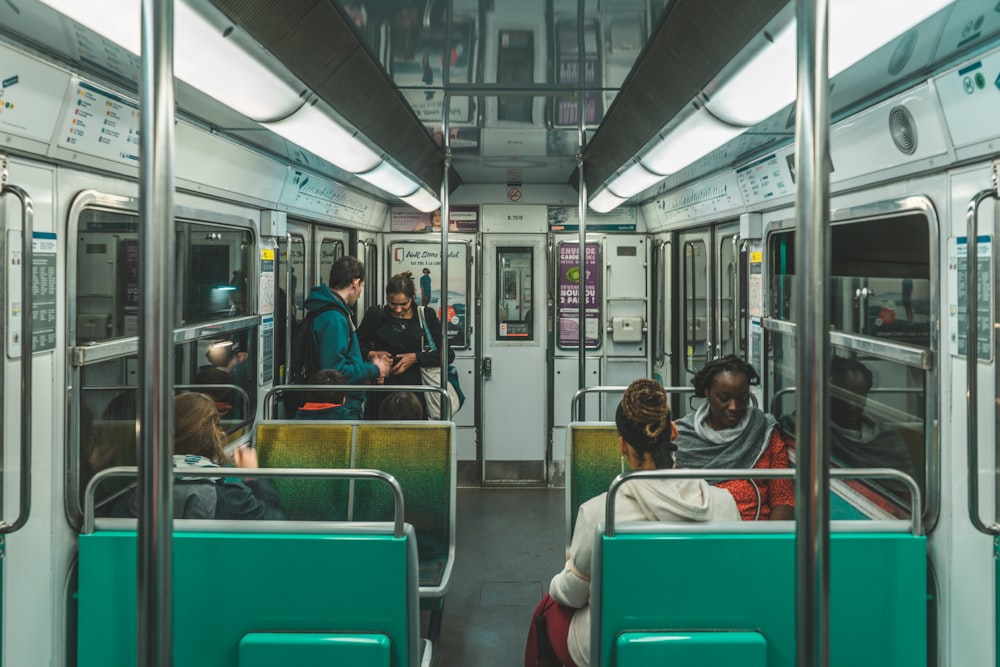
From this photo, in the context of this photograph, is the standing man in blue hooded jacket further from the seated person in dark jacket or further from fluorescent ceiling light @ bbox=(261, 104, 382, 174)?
the seated person in dark jacket

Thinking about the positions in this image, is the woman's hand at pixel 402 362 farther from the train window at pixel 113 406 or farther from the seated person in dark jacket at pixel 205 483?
the seated person in dark jacket at pixel 205 483

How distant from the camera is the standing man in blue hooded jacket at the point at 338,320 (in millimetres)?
4867

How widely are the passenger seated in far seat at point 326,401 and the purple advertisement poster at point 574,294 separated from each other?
3.34 metres

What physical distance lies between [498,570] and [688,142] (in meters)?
3.24

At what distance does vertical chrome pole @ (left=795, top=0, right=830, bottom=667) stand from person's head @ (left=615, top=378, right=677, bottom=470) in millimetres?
1326

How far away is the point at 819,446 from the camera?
55.0 inches

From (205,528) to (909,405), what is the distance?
2714mm

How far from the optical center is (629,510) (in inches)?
102

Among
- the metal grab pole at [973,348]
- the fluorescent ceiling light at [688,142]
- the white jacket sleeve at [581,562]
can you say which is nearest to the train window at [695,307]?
the fluorescent ceiling light at [688,142]

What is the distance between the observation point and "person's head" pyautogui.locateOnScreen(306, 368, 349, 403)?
479cm

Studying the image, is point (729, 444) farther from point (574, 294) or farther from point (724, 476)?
point (574, 294)

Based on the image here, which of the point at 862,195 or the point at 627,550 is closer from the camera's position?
the point at 627,550

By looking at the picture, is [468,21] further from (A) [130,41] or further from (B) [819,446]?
(B) [819,446]

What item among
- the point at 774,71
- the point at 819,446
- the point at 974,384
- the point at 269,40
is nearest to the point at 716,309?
the point at 974,384
